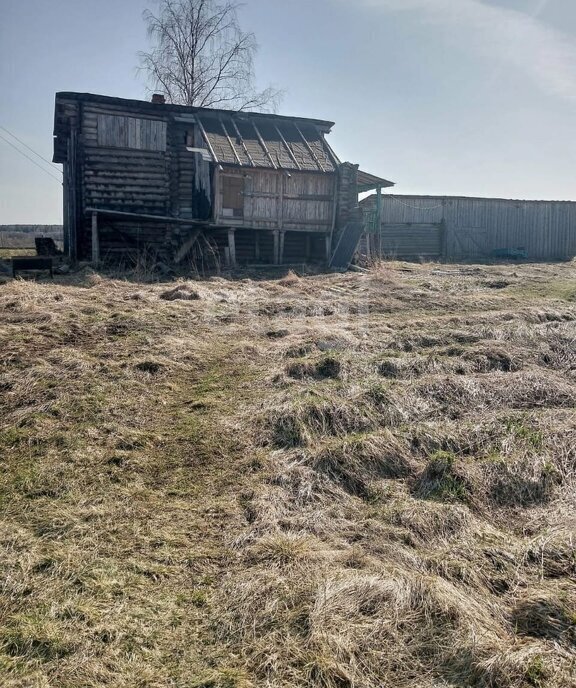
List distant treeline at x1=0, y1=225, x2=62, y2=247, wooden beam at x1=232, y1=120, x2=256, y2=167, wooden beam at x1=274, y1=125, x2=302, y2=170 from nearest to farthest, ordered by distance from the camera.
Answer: wooden beam at x1=232, y1=120, x2=256, y2=167 < wooden beam at x1=274, y1=125, x2=302, y2=170 < distant treeline at x1=0, y1=225, x2=62, y2=247

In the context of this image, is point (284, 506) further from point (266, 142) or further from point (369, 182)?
point (369, 182)

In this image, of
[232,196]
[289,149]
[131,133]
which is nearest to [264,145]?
[289,149]

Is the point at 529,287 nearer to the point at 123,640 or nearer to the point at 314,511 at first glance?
the point at 314,511

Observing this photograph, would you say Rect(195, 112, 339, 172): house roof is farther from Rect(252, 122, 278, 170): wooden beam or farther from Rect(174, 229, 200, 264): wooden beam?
Rect(174, 229, 200, 264): wooden beam

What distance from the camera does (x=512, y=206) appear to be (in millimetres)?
24750

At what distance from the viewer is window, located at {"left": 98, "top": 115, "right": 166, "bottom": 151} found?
15898 millimetres

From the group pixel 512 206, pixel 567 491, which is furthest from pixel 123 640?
pixel 512 206

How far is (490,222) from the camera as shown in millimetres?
24531

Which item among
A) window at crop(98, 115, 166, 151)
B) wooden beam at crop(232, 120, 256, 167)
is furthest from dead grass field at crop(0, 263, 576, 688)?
window at crop(98, 115, 166, 151)

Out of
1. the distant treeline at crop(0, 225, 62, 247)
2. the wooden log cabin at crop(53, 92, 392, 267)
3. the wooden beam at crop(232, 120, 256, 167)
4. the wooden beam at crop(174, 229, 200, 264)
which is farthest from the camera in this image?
the distant treeline at crop(0, 225, 62, 247)

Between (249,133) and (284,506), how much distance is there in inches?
626

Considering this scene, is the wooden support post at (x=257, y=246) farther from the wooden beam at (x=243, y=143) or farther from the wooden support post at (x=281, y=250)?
the wooden beam at (x=243, y=143)

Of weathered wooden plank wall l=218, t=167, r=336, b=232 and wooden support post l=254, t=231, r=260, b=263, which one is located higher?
weathered wooden plank wall l=218, t=167, r=336, b=232

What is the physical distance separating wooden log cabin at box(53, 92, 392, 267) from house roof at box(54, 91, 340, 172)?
36 mm
